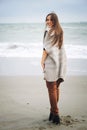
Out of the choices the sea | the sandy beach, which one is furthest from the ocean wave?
the sandy beach

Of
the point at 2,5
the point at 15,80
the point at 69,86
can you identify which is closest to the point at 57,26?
the point at 69,86

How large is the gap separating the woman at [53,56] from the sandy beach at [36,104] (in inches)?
7.3

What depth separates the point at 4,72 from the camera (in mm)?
4609

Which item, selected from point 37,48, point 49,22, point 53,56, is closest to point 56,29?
point 49,22

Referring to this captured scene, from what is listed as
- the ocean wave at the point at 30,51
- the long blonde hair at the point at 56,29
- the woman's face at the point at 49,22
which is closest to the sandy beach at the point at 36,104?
the long blonde hair at the point at 56,29

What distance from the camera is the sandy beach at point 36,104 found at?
8.81 feet

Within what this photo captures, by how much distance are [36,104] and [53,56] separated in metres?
0.79

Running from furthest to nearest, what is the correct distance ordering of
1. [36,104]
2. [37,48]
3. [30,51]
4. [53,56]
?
1. [37,48]
2. [30,51]
3. [36,104]
4. [53,56]

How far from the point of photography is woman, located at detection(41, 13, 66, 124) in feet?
8.55

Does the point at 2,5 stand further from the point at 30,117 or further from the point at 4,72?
the point at 30,117

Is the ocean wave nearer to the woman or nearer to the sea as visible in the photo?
the sea

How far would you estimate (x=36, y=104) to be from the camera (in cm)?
320

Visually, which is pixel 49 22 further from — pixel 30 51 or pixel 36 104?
pixel 30 51

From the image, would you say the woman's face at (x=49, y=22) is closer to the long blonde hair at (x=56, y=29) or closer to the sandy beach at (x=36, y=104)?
the long blonde hair at (x=56, y=29)
